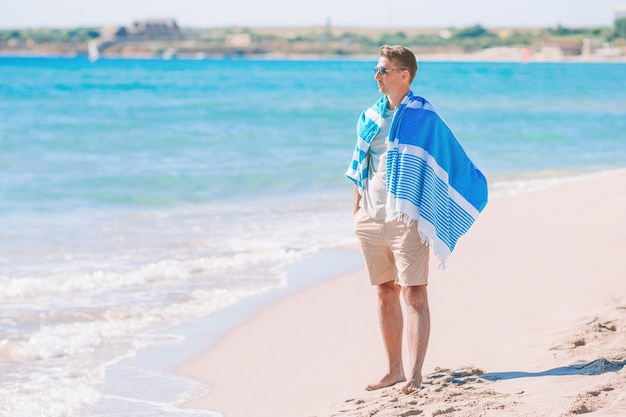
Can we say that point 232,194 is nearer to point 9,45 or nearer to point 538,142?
point 538,142

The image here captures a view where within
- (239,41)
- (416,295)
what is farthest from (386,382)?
(239,41)

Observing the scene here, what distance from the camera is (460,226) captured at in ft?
15.5

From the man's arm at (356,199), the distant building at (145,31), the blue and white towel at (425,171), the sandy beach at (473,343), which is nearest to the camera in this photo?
the sandy beach at (473,343)

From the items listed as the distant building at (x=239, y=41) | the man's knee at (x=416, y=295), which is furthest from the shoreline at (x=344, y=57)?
the man's knee at (x=416, y=295)

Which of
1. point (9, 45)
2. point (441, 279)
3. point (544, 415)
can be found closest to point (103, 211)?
point (441, 279)

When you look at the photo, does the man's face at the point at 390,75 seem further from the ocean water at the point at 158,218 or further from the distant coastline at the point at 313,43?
the distant coastline at the point at 313,43

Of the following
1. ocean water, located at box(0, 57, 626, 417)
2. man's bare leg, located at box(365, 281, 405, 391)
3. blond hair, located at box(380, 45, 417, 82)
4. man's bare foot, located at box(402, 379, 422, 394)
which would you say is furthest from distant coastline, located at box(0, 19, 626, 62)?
man's bare foot, located at box(402, 379, 422, 394)

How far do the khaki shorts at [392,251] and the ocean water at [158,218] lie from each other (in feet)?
4.01

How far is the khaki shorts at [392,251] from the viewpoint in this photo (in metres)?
4.58

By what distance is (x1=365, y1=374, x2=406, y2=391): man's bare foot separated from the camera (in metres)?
4.86

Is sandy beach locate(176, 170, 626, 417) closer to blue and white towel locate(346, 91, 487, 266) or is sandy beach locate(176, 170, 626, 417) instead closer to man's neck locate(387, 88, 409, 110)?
blue and white towel locate(346, 91, 487, 266)

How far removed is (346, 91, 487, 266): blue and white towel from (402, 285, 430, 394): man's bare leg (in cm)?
23

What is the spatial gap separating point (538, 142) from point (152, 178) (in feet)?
39.3

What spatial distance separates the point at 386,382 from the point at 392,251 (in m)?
0.74
